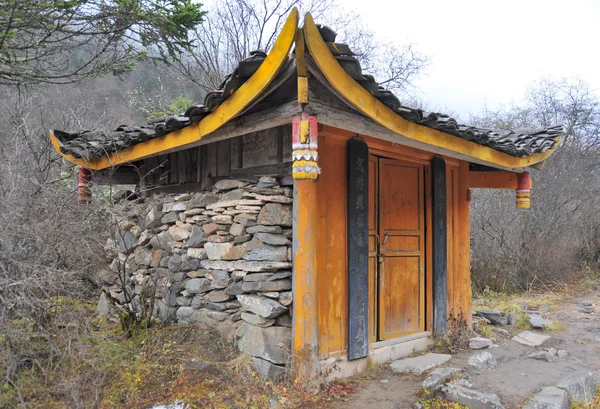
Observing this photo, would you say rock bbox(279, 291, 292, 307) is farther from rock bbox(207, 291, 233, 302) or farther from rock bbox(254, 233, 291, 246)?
rock bbox(207, 291, 233, 302)

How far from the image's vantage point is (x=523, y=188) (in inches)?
237

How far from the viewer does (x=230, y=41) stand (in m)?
14.2

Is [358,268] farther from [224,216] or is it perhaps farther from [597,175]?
[597,175]

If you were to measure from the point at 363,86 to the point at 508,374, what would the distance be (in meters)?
3.33

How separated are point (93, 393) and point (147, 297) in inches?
61.5

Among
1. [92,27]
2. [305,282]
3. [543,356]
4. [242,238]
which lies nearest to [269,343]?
[305,282]

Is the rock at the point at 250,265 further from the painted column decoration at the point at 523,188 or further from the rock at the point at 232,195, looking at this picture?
the painted column decoration at the point at 523,188

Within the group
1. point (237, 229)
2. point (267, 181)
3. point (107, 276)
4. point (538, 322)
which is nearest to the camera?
point (267, 181)

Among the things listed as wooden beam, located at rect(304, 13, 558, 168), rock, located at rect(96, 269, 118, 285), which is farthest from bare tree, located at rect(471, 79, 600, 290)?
rock, located at rect(96, 269, 118, 285)

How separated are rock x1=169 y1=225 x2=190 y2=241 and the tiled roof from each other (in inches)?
40.8

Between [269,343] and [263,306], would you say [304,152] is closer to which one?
[263,306]

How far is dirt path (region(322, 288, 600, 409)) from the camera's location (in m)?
3.67

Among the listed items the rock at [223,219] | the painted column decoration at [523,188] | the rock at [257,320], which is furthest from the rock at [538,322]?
the rock at [223,219]

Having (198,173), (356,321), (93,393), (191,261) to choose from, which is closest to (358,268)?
(356,321)
